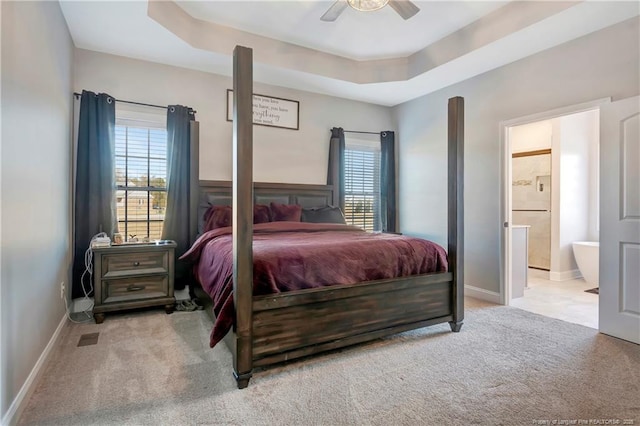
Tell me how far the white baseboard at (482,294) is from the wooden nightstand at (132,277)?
11.2 feet

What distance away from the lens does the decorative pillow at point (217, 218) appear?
11.7 feet

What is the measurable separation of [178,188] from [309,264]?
215cm

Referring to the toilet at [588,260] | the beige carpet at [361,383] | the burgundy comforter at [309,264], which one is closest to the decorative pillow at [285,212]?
the burgundy comforter at [309,264]

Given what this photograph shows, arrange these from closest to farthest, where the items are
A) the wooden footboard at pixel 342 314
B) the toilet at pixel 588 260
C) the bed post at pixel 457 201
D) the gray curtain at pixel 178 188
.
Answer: the wooden footboard at pixel 342 314, the bed post at pixel 457 201, the gray curtain at pixel 178 188, the toilet at pixel 588 260

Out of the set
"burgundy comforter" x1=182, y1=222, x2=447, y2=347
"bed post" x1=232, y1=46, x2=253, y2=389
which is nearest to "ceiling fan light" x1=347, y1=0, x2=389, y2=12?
"bed post" x1=232, y1=46, x2=253, y2=389

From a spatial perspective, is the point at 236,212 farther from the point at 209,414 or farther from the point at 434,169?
the point at 434,169

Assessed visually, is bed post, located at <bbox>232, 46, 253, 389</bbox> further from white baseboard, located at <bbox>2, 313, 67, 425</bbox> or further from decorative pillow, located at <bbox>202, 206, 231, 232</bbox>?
decorative pillow, located at <bbox>202, 206, 231, 232</bbox>

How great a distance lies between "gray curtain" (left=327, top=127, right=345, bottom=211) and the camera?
4.68 m

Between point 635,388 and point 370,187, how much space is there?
3.66m

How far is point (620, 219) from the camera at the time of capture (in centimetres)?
269

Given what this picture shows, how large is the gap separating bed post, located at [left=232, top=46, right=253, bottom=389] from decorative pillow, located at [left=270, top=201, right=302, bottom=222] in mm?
1961

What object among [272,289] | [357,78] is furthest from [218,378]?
[357,78]

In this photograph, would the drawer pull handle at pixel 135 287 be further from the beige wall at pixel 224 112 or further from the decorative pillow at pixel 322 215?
the decorative pillow at pixel 322 215

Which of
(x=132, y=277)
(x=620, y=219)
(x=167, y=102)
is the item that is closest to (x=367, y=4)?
(x=167, y=102)
